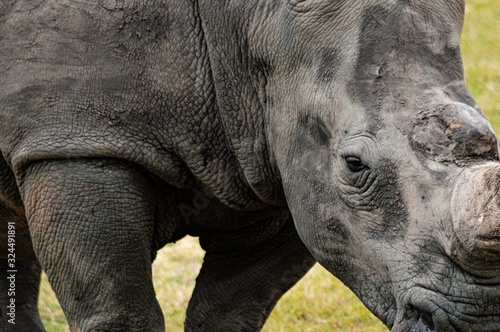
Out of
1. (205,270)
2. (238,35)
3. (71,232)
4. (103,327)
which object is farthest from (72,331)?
(238,35)

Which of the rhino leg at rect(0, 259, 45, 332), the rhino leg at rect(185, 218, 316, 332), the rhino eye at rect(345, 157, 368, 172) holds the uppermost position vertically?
the rhino eye at rect(345, 157, 368, 172)

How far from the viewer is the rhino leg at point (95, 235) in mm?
4219

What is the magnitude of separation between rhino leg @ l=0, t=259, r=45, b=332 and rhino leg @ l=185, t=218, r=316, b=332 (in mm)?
1180

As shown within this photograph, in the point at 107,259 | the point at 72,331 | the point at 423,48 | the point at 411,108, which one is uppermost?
the point at 423,48

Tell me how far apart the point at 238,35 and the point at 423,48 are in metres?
0.91

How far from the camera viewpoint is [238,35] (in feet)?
13.8

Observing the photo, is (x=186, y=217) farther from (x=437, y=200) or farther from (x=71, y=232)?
(x=437, y=200)

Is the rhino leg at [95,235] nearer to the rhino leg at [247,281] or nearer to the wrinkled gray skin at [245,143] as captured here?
the wrinkled gray skin at [245,143]

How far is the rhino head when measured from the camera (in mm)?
3340

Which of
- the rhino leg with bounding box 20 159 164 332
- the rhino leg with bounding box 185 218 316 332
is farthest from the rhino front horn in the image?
the rhino leg with bounding box 185 218 316 332

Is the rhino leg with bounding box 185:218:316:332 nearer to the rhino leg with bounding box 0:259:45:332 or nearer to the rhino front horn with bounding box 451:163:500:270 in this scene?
the rhino leg with bounding box 0:259:45:332

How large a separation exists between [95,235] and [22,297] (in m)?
1.95

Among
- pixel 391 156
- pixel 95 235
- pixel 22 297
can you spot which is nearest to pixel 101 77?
pixel 95 235

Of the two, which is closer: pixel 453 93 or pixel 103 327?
pixel 453 93
